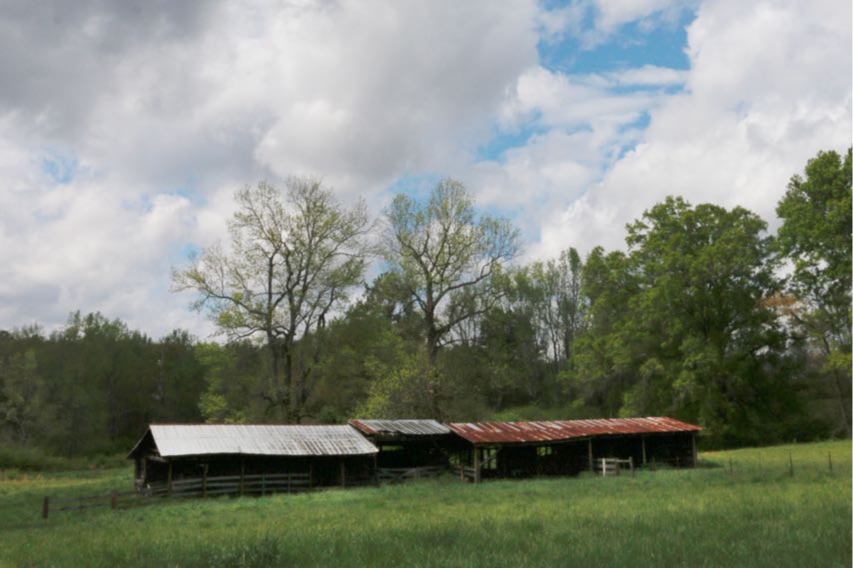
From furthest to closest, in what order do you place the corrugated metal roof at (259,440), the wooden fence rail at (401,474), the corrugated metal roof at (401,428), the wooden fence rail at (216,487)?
the corrugated metal roof at (401,428) → the wooden fence rail at (401,474) → the corrugated metal roof at (259,440) → the wooden fence rail at (216,487)

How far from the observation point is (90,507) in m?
23.9

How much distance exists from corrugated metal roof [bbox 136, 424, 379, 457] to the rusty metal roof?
554 cm

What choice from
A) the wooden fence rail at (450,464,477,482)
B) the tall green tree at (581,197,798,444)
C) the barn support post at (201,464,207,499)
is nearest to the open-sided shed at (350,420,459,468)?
the wooden fence rail at (450,464,477,482)

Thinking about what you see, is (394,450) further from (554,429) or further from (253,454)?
(253,454)

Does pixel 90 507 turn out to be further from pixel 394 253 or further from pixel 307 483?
pixel 394 253

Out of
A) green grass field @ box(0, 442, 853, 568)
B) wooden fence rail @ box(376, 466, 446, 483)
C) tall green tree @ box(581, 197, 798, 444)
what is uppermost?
tall green tree @ box(581, 197, 798, 444)

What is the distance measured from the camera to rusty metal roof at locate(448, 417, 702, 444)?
34.7 m

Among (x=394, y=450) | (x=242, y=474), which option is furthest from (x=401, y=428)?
(x=242, y=474)

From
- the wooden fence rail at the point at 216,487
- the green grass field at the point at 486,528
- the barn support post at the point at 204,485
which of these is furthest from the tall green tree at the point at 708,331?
the barn support post at the point at 204,485

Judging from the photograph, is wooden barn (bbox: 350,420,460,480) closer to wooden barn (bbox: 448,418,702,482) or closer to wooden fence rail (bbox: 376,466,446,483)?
wooden fence rail (bbox: 376,466,446,483)

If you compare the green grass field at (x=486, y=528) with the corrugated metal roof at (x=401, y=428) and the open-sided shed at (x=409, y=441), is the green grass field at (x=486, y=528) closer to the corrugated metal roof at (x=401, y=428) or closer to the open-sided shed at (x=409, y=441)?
the corrugated metal roof at (x=401, y=428)

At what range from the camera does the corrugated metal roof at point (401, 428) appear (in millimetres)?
34688

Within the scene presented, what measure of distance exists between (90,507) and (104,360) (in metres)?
49.1

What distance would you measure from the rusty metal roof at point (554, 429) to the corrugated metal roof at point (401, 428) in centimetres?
90
